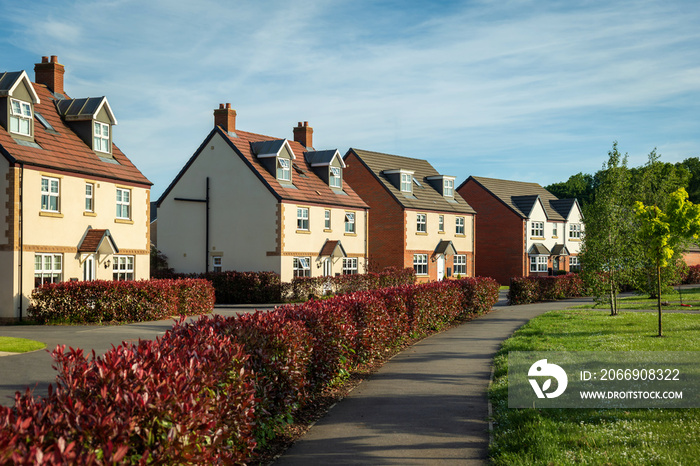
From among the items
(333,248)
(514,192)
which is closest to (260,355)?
(333,248)

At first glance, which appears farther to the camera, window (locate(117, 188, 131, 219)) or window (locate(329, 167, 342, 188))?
window (locate(329, 167, 342, 188))

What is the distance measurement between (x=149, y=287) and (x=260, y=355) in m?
17.9

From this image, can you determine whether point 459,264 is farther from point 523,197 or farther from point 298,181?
point 298,181

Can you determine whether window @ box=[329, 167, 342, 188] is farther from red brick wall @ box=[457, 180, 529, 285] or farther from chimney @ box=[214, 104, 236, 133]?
red brick wall @ box=[457, 180, 529, 285]

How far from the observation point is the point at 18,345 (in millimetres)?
16562

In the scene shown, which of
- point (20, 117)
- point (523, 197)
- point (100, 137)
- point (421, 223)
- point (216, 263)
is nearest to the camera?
point (20, 117)

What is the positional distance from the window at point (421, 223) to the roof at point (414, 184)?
27.0 inches

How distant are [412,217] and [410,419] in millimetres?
39728

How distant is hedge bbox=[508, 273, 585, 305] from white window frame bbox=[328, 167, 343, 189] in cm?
1414

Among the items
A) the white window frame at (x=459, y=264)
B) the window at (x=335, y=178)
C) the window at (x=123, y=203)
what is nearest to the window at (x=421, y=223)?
the white window frame at (x=459, y=264)

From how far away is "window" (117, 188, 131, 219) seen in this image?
96.1ft

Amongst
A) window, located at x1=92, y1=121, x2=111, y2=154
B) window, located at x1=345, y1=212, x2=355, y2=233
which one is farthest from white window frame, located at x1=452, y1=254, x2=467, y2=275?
window, located at x1=92, y1=121, x2=111, y2=154

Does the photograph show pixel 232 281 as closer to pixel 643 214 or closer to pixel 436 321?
pixel 436 321

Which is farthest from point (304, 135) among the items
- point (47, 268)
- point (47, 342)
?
point (47, 342)
